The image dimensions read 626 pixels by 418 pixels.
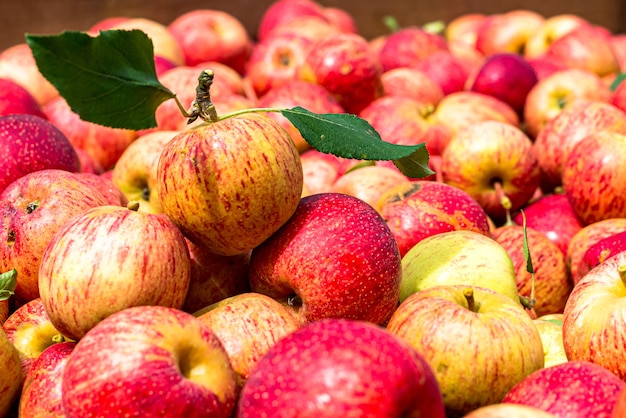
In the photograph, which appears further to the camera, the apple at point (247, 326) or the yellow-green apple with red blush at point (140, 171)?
the yellow-green apple with red blush at point (140, 171)

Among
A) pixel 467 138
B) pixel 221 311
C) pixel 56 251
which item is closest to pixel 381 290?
pixel 221 311

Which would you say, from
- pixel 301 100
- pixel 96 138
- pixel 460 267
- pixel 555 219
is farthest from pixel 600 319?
pixel 96 138

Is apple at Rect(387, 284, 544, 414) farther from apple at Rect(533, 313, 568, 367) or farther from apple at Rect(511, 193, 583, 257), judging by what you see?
apple at Rect(511, 193, 583, 257)

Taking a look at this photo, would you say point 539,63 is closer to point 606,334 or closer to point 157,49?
point 157,49

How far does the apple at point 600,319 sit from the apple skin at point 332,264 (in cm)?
46

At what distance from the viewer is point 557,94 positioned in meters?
4.06

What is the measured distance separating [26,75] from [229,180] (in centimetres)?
267

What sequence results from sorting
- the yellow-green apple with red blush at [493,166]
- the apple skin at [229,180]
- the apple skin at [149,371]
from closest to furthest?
1. the apple skin at [149,371]
2. the apple skin at [229,180]
3. the yellow-green apple with red blush at [493,166]

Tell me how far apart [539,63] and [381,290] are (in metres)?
3.23

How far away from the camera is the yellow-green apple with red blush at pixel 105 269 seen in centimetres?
160

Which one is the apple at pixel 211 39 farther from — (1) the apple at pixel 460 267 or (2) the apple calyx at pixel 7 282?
(2) the apple calyx at pixel 7 282

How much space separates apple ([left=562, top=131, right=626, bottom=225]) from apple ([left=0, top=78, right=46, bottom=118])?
7.67 feet

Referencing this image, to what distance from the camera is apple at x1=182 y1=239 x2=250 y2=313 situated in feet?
6.50

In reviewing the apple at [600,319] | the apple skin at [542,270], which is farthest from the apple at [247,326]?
the apple skin at [542,270]
